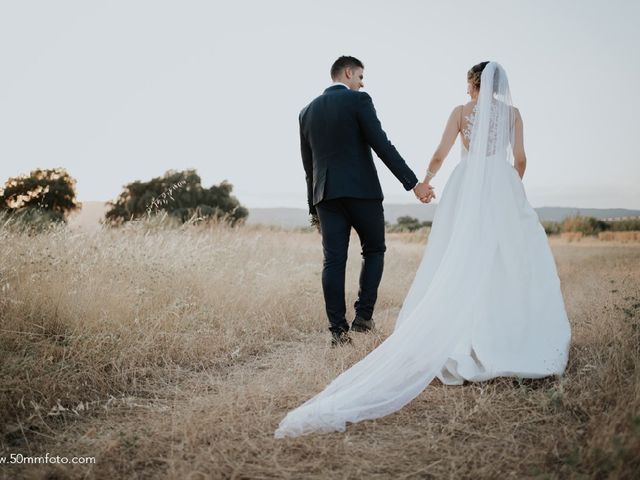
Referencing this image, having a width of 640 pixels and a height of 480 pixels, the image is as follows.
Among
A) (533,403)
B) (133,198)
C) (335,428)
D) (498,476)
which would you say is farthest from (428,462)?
(133,198)

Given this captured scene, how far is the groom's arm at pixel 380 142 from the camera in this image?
157 inches

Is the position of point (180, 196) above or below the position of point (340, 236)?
above

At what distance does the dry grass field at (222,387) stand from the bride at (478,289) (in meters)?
0.16

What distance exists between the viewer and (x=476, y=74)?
3736mm

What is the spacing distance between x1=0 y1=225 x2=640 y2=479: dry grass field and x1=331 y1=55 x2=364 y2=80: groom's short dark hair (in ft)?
7.93

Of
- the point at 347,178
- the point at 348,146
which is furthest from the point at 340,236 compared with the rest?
the point at 348,146

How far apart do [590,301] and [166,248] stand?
192 inches

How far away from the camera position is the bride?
297 cm

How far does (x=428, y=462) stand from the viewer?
2217 millimetres

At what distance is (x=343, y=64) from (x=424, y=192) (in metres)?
1.38

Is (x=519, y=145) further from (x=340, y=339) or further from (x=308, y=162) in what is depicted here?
(x=340, y=339)

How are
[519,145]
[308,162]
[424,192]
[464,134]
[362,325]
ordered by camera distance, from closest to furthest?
[519,145], [464,134], [424,192], [362,325], [308,162]

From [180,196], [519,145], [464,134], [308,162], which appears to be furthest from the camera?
[180,196]

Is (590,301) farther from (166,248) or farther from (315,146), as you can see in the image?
(166,248)
